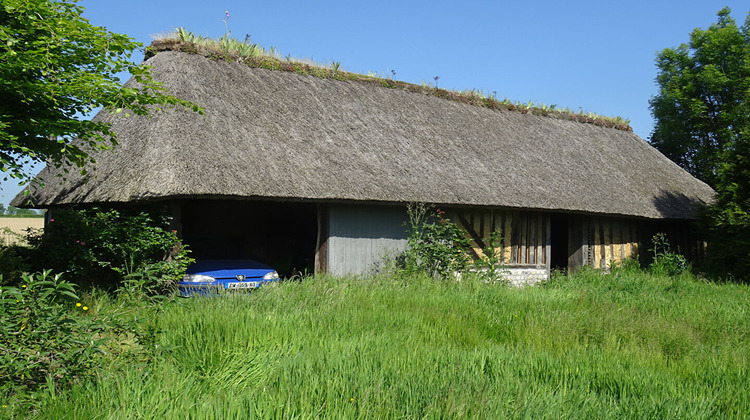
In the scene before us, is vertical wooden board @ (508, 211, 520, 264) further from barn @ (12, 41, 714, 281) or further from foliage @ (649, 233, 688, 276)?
foliage @ (649, 233, 688, 276)

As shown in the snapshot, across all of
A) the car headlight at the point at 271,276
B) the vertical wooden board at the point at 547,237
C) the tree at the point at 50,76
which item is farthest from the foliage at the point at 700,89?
the tree at the point at 50,76

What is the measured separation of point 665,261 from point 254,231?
10351 millimetres

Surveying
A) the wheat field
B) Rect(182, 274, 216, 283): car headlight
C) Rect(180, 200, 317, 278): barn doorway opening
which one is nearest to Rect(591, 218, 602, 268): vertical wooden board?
Rect(180, 200, 317, 278): barn doorway opening

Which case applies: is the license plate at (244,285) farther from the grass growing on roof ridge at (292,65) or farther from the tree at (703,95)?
the tree at (703,95)

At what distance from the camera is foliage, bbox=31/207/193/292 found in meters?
8.30

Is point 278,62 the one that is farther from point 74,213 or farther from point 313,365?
point 313,365

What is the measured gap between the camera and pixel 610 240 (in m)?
14.9

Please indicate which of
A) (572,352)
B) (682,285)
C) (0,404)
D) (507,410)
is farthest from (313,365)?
(682,285)

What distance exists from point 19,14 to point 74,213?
3547 millimetres

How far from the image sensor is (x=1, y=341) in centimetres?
385

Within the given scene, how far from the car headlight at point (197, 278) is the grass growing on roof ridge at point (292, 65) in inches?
153

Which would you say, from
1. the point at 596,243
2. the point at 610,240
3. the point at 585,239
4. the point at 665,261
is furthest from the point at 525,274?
the point at 665,261

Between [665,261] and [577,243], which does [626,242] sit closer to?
[665,261]

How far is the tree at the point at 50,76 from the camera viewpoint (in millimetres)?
5664
